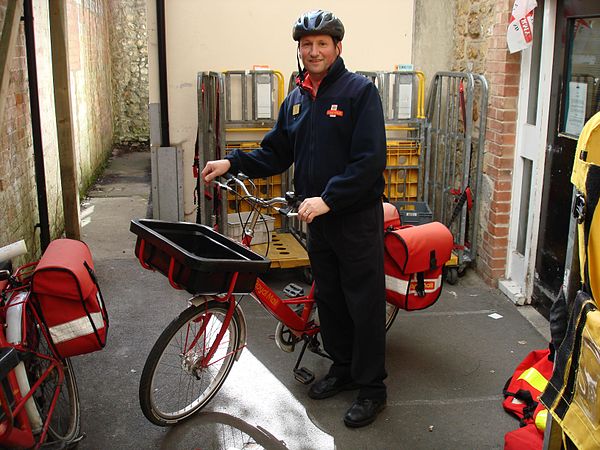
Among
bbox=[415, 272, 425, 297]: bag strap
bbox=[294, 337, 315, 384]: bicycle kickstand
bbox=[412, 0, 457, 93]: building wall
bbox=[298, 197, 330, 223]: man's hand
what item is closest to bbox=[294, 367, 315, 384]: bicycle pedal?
bbox=[294, 337, 315, 384]: bicycle kickstand

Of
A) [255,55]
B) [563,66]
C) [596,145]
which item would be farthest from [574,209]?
[255,55]

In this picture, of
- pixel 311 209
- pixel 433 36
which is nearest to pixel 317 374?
pixel 311 209

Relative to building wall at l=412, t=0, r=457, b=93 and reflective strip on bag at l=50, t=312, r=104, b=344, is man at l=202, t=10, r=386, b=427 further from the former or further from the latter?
building wall at l=412, t=0, r=457, b=93

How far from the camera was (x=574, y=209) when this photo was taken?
2.09m

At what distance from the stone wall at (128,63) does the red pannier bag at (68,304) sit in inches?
414

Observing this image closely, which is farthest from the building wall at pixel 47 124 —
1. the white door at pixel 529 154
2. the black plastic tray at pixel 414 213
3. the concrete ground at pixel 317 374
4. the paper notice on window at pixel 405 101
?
the white door at pixel 529 154

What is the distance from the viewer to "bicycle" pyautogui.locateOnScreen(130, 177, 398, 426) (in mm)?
3164

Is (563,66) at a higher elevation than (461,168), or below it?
higher

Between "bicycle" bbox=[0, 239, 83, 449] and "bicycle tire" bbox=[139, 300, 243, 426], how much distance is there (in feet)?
1.22

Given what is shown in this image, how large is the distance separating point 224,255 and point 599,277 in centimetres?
189

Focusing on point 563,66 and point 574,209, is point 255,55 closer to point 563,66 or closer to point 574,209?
point 563,66

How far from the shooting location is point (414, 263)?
386 centimetres

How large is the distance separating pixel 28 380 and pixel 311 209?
1.43 m

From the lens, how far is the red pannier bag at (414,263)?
386 cm
